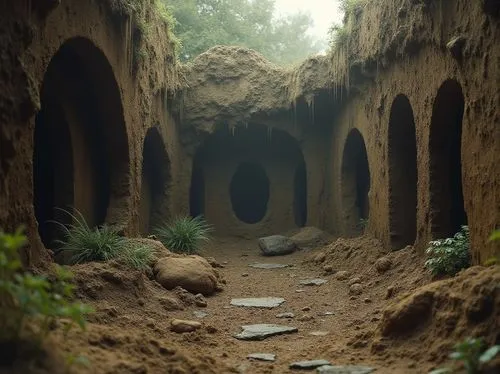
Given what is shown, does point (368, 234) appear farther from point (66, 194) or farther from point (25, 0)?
point (25, 0)

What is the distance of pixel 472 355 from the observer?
3.26 meters

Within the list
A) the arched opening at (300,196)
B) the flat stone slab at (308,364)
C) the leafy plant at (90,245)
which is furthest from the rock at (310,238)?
the flat stone slab at (308,364)

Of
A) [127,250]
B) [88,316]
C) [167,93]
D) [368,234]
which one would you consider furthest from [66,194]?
[368,234]

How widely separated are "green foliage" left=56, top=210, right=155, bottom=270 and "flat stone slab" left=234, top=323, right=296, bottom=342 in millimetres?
1713

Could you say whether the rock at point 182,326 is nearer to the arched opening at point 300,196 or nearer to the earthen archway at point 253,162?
the earthen archway at point 253,162

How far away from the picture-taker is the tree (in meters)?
18.4

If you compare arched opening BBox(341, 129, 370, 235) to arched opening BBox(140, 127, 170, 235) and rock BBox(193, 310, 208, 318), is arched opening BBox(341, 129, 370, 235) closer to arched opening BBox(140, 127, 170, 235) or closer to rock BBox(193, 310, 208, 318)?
arched opening BBox(140, 127, 170, 235)

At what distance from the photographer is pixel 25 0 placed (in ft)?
14.7

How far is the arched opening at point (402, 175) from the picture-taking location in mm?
8656

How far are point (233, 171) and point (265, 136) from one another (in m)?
1.24

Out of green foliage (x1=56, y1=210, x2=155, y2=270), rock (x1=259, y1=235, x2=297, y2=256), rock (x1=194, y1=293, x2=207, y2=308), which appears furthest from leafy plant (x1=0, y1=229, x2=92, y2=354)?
rock (x1=259, y1=235, x2=297, y2=256)

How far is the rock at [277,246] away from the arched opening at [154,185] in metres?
2.22

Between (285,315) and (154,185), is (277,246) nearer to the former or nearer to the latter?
(154,185)

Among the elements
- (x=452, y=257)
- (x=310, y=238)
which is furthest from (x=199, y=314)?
(x=310, y=238)
